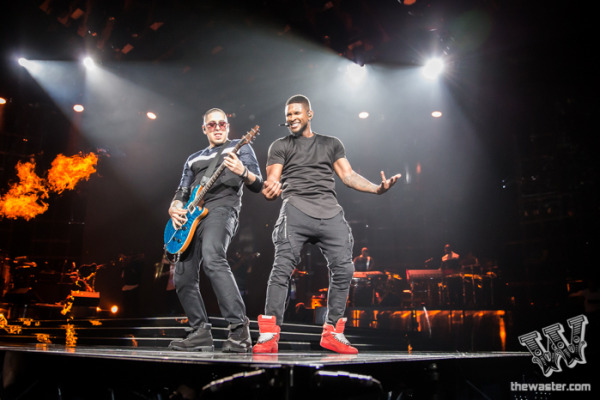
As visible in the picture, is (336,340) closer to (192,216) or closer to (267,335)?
(267,335)

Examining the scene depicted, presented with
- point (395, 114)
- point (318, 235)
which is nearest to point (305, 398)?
point (318, 235)

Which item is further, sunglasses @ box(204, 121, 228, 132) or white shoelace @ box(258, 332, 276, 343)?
sunglasses @ box(204, 121, 228, 132)

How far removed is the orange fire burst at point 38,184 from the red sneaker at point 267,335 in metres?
12.7

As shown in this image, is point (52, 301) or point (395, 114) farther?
point (395, 114)

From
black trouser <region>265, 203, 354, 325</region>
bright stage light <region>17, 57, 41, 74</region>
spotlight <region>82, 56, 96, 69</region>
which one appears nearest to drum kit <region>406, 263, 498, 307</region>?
black trouser <region>265, 203, 354, 325</region>

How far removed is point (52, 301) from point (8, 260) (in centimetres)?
157

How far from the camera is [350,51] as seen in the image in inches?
407

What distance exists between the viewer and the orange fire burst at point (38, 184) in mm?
13867

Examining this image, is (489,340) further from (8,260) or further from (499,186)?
(8,260)

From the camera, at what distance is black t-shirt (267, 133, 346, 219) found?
11.9 ft

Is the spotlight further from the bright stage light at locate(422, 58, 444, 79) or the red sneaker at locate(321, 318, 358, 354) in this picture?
the red sneaker at locate(321, 318, 358, 354)

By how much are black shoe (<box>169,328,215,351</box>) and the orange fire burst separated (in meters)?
12.0

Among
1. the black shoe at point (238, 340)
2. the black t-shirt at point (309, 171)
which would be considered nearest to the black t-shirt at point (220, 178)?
the black t-shirt at point (309, 171)

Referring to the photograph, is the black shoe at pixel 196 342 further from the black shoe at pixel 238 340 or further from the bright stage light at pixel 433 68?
the bright stage light at pixel 433 68
